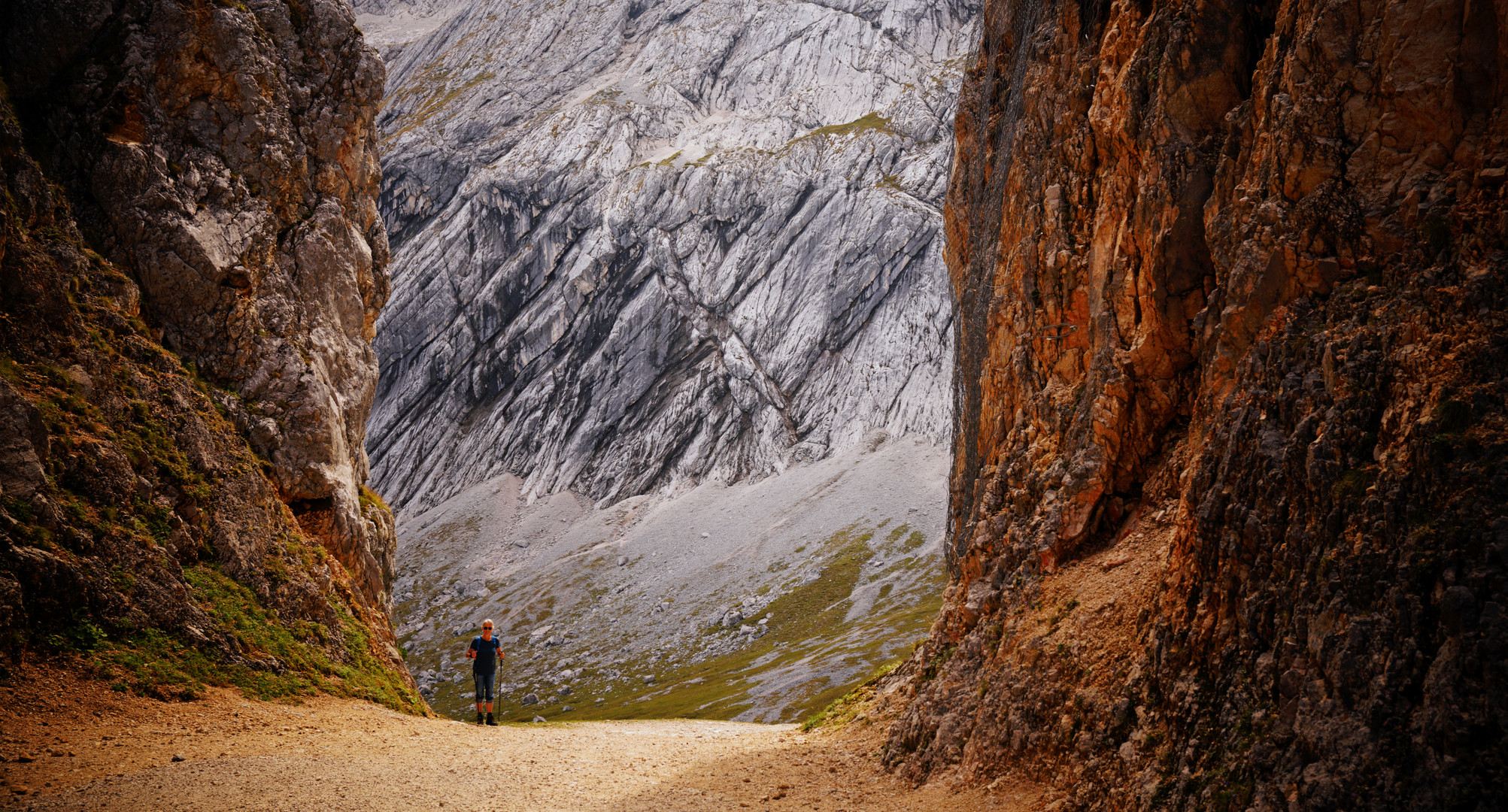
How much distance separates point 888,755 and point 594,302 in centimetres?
15220

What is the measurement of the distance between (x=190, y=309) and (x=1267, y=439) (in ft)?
84.9

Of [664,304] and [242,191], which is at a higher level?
[664,304]

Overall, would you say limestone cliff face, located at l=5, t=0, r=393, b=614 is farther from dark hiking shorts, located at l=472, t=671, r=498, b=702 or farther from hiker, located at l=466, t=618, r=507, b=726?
dark hiking shorts, located at l=472, t=671, r=498, b=702

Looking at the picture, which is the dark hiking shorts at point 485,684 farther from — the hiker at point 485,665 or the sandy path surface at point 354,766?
the sandy path surface at point 354,766

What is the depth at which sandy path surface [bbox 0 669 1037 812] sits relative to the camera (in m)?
10.3

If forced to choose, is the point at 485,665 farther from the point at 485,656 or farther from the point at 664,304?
the point at 664,304

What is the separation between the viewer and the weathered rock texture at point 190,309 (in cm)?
1536

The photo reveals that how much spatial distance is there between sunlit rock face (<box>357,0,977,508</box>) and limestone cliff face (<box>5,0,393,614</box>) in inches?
4401

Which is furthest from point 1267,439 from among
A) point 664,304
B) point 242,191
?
point 664,304

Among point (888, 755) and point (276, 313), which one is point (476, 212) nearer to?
point (276, 313)

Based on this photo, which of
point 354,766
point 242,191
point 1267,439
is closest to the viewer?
point 1267,439

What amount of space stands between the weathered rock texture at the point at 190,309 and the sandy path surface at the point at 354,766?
7.99 feet

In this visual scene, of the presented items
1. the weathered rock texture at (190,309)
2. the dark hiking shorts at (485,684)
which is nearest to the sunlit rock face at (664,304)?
the weathered rock texture at (190,309)

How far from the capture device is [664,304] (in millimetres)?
156625
